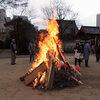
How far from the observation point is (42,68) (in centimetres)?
548

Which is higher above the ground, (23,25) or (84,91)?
(23,25)

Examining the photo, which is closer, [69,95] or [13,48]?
[69,95]

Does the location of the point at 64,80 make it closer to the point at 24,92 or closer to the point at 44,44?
the point at 24,92

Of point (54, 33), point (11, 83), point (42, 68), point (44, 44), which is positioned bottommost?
point (11, 83)

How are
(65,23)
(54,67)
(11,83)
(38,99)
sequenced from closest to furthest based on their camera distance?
(38,99) → (54,67) → (11,83) → (65,23)

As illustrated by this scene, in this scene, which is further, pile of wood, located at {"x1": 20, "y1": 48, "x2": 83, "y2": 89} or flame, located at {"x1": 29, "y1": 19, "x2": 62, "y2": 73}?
flame, located at {"x1": 29, "y1": 19, "x2": 62, "y2": 73}

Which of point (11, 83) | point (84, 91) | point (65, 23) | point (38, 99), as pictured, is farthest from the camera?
point (65, 23)

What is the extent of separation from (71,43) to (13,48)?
19.0 metres

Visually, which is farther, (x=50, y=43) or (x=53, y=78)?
(x=50, y=43)

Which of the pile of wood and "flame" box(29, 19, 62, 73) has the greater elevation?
"flame" box(29, 19, 62, 73)

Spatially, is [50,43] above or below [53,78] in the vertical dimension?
above

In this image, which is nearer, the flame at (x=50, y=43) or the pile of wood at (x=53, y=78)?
the pile of wood at (x=53, y=78)

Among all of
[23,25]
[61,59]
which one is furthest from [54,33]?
[23,25]

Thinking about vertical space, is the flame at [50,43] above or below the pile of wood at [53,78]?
above
